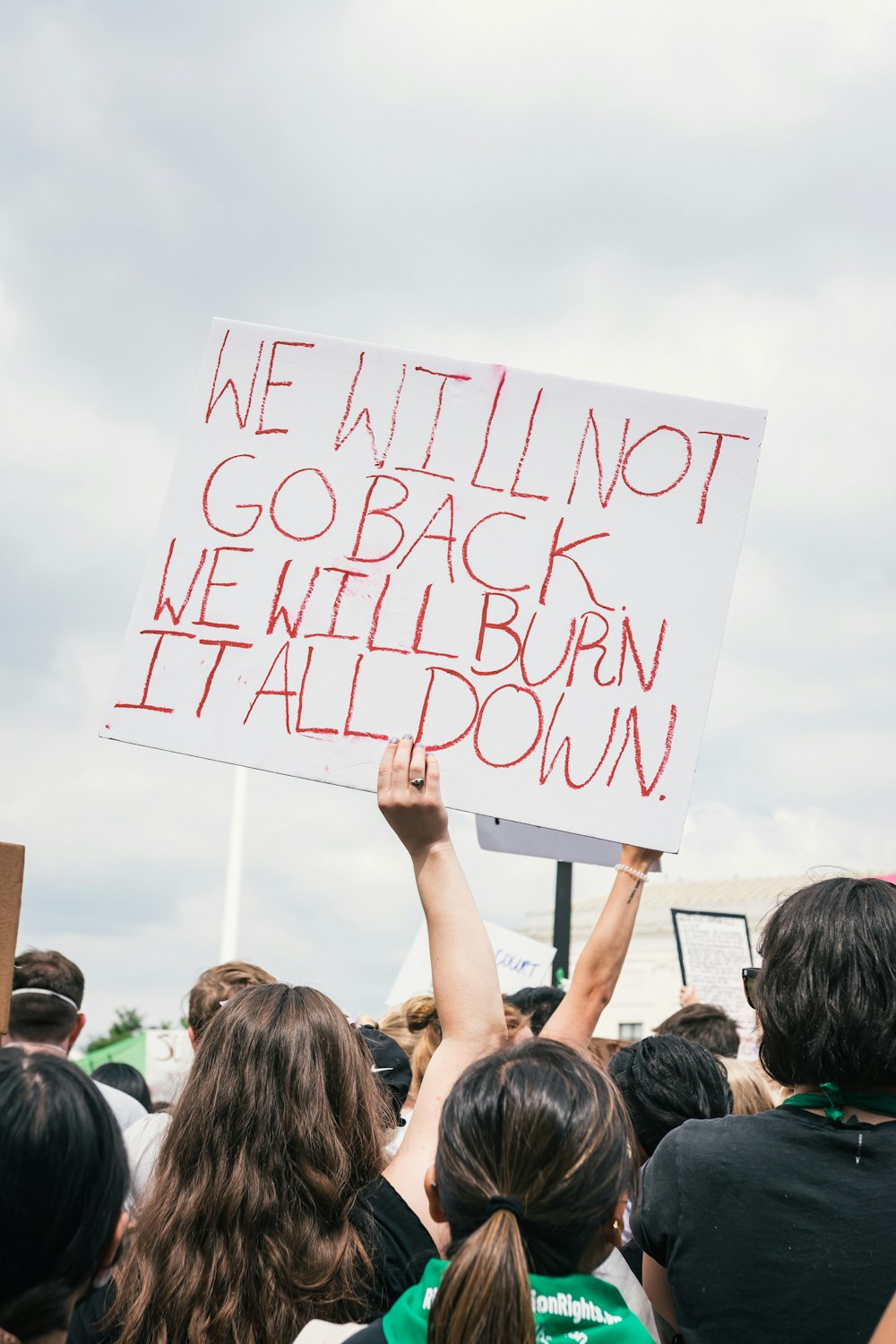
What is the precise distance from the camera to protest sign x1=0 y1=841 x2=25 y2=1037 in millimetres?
2570

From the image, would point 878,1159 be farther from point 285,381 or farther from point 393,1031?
point 393,1031

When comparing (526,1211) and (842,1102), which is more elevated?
(842,1102)

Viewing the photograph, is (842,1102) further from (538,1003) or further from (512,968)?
(512,968)

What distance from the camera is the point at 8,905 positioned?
2.66m

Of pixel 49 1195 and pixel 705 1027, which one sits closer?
pixel 49 1195

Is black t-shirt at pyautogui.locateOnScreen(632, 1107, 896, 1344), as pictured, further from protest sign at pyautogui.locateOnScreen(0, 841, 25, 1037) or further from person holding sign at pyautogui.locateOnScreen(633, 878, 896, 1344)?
protest sign at pyautogui.locateOnScreen(0, 841, 25, 1037)

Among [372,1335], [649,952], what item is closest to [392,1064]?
[372,1335]

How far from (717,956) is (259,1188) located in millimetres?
5970

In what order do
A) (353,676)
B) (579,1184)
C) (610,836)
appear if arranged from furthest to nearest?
(353,676) → (610,836) → (579,1184)

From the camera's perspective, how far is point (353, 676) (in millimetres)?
3047

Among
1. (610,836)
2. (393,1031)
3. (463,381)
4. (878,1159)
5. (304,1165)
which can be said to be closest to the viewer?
(878,1159)

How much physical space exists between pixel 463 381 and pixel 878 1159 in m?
2.05

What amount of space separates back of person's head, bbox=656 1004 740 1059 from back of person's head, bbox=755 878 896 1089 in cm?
246

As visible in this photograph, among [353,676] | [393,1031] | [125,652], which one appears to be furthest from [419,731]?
[393,1031]
